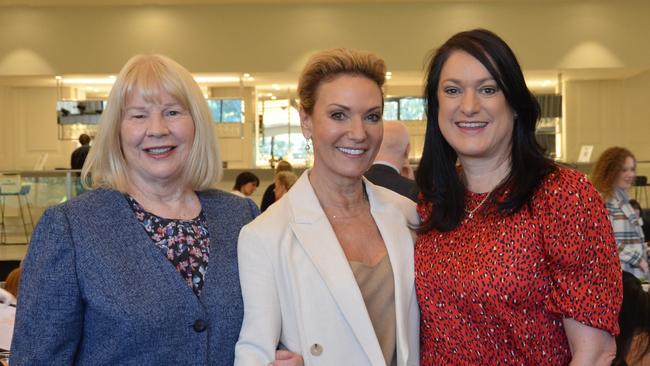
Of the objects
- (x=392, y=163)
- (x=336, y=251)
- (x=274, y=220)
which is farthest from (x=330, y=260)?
(x=392, y=163)

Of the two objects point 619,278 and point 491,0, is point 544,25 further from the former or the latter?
point 619,278

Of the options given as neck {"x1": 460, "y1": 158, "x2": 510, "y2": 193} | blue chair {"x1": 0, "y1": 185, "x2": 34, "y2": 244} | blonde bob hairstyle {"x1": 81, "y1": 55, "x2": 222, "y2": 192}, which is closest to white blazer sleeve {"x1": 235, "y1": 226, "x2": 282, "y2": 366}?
blonde bob hairstyle {"x1": 81, "y1": 55, "x2": 222, "y2": 192}

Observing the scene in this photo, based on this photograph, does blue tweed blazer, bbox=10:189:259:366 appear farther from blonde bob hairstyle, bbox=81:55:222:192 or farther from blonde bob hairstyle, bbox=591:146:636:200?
blonde bob hairstyle, bbox=591:146:636:200

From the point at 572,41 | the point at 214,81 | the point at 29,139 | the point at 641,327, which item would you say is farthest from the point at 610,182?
the point at 29,139

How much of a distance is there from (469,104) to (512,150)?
8.1 inches

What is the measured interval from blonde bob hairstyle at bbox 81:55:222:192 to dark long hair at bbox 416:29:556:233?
2.19 feet

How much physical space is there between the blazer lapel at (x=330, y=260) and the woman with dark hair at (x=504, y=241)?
20cm

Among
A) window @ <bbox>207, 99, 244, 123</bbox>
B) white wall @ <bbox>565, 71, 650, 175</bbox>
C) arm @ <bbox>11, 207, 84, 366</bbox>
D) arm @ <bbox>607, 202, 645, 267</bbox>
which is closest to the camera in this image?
arm @ <bbox>11, 207, 84, 366</bbox>

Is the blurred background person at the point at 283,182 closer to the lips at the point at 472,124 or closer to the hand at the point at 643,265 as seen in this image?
the hand at the point at 643,265

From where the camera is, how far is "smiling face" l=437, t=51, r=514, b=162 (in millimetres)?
2090

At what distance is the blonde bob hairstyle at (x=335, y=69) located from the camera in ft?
7.60

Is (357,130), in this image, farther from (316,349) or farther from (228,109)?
(228,109)

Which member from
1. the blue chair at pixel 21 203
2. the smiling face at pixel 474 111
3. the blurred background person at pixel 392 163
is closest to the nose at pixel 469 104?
the smiling face at pixel 474 111

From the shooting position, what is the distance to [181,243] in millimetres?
2137
